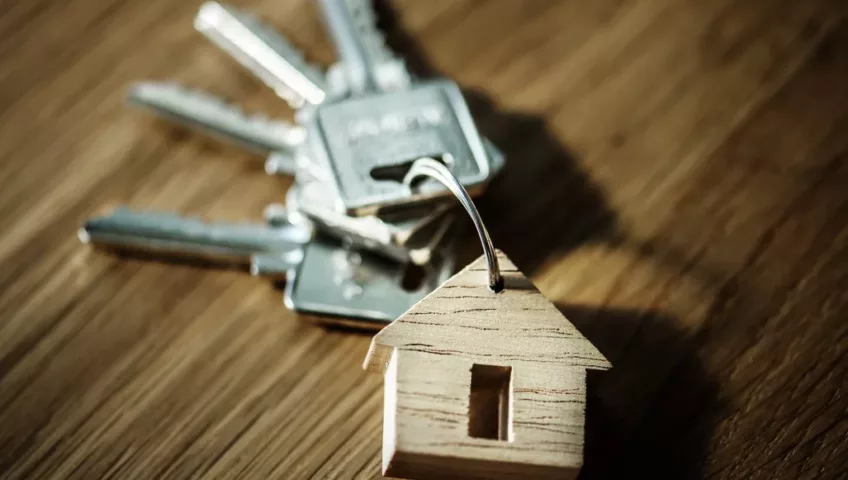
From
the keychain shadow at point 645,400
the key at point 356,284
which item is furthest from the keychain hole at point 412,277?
the keychain shadow at point 645,400

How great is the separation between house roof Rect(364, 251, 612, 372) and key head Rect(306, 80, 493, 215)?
0.29 feet

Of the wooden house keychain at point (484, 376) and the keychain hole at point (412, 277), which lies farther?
the keychain hole at point (412, 277)

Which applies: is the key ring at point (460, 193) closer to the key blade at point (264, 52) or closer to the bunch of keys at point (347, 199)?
the bunch of keys at point (347, 199)

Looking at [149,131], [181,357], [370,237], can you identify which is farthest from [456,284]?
[149,131]

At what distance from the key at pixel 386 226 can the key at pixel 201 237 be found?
27 millimetres

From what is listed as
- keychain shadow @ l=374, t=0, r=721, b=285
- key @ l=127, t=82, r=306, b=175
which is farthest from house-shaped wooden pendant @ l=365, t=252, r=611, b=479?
key @ l=127, t=82, r=306, b=175

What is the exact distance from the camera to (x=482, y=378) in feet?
1.59

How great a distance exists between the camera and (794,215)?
59 cm

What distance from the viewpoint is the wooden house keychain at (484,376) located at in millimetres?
437

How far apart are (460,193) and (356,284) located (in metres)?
0.11

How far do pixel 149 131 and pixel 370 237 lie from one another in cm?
23

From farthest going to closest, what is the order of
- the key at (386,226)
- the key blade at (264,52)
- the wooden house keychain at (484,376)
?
the key blade at (264,52), the key at (386,226), the wooden house keychain at (484,376)

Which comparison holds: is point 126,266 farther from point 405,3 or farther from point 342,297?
point 405,3

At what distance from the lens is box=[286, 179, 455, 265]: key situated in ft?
1.77
